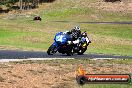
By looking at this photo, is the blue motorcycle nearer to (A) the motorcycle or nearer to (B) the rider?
(B) the rider

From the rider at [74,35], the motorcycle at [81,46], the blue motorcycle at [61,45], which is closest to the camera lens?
the blue motorcycle at [61,45]

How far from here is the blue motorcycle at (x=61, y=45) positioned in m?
24.2

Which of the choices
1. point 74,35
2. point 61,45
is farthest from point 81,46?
point 61,45

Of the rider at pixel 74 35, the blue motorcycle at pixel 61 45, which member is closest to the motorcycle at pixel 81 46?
the rider at pixel 74 35

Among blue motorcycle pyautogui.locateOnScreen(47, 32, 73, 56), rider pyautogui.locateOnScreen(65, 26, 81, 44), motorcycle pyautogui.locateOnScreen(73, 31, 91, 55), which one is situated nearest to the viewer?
blue motorcycle pyautogui.locateOnScreen(47, 32, 73, 56)

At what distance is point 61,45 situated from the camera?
24422 mm

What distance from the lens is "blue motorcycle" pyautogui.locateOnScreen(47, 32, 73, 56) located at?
79.6ft

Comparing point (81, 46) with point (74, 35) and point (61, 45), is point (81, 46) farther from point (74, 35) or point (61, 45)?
point (61, 45)

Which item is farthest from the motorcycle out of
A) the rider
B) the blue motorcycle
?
the blue motorcycle

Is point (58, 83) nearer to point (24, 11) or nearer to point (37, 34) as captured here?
point (37, 34)

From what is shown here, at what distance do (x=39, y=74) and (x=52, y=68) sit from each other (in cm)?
158

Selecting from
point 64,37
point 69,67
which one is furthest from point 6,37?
point 69,67

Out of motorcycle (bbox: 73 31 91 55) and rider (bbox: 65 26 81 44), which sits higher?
rider (bbox: 65 26 81 44)

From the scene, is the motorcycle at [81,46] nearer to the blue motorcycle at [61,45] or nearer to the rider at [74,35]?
the rider at [74,35]
